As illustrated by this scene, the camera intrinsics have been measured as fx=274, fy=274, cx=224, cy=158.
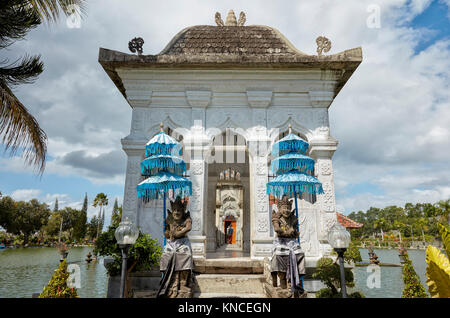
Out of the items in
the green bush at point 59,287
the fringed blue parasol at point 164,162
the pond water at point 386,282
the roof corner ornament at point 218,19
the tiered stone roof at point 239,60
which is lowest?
the pond water at point 386,282

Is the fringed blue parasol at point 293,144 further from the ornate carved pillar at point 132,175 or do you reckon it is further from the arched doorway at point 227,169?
the arched doorway at point 227,169

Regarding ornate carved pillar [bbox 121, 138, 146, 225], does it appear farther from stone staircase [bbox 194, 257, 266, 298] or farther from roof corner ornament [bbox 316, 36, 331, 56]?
roof corner ornament [bbox 316, 36, 331, 56]

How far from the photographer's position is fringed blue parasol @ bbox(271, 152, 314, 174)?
659cm

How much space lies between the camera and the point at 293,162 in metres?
6.75

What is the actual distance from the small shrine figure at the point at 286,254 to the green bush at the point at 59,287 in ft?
12.7

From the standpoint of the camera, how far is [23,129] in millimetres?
7426

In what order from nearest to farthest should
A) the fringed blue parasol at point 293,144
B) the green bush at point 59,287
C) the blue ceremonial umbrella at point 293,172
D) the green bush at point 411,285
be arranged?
the green bush at point 59,287
the green bush at point 411,285
the blue ceremonial umbrella at point 293,172
the fringed blue parasol at point 293,144

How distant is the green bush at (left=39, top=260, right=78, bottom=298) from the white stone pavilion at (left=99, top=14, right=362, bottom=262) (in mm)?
2734

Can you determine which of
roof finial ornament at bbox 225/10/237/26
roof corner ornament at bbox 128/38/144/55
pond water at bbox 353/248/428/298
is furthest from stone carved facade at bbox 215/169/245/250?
roof corner ornament at bbox 128/38/144/55

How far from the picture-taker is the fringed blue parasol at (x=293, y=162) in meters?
6.59

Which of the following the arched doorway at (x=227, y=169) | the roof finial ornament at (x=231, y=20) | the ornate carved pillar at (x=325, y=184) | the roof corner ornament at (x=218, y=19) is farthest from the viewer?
the arched doorway at (x=227, y=169)

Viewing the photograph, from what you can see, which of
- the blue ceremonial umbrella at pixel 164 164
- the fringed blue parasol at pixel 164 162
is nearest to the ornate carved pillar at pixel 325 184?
the blue ceremonial umbrella at pixel 164 164
